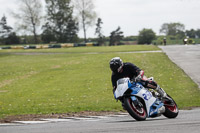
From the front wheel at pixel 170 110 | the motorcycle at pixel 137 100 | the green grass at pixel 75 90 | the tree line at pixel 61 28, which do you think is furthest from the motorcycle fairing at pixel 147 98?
the tree line at pixel 61 28

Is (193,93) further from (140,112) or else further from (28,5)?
(28,5)

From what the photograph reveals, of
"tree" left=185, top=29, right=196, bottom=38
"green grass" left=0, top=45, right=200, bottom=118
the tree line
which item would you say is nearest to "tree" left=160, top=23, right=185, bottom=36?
"tree" left=185, top=29, right=196, bottom=38

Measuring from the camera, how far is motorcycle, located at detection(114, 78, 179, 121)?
9.59 metres

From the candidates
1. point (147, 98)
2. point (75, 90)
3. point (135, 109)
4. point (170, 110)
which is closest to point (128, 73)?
point (147, 98)

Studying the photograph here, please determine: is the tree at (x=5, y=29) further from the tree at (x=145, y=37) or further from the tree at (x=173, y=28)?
the tree at (x=173, y=28)

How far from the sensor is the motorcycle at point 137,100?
9.59 meters

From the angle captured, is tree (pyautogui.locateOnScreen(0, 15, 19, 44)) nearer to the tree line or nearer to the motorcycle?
the tree line

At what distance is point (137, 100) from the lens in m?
9.68

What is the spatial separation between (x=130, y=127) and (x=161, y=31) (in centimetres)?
17659

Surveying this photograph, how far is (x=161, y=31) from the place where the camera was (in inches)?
7141

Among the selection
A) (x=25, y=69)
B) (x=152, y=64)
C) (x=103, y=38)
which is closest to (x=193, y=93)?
(x=152, y=64)

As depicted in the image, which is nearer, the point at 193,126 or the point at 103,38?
the point at 193,126

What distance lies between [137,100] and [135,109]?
0.26 metres

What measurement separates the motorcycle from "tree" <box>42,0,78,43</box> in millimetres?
93796
